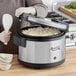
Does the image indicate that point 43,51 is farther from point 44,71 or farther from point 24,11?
point 24,11

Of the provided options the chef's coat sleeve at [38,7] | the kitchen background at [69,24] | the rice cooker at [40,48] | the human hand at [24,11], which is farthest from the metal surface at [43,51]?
the kitchen background at [69,24]

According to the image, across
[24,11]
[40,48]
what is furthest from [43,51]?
[24,11]

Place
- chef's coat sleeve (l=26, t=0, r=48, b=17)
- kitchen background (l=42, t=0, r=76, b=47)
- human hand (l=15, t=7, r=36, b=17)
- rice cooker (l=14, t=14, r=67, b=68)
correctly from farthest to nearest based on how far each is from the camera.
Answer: kitchen background (l=42, t=0, r=76, b=47), chef's coat sleeve (l=26, t=0, r=48, b=17), human hand (l=15, t=7, r=36, b=17), rice cooker (l=14, t=14, r=67, b=68)

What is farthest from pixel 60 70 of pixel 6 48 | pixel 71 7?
pixel 71 7

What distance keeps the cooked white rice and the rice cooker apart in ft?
0.12

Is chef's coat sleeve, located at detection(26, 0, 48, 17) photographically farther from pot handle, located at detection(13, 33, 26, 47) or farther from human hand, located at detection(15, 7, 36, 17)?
pot handle, located at detection(13, 33, 26, 47)

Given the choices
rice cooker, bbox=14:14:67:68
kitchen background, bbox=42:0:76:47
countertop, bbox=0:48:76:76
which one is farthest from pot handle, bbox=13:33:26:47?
kitchen background, bbox=42:0:76:47

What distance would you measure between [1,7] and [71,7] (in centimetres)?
106

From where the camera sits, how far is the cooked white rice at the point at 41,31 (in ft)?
4.12

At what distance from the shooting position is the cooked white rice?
1.26 metres

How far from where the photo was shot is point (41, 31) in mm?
1308

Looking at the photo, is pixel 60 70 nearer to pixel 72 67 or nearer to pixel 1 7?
pixel 72 67

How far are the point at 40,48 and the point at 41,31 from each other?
→ 146 millimetres

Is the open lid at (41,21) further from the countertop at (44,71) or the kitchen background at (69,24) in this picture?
the kitchen background at (69,24)
